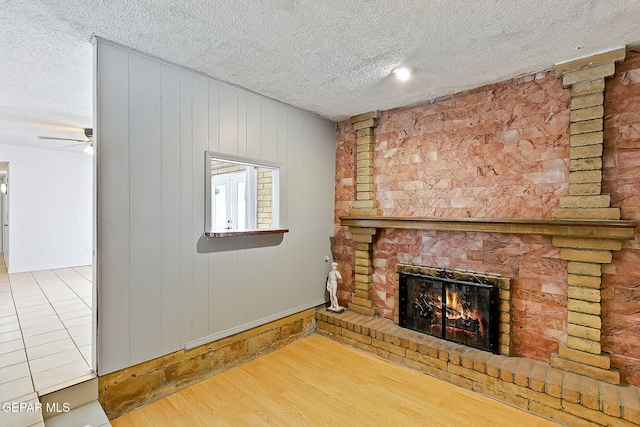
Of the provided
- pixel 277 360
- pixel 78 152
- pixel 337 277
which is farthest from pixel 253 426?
pixel 78 152

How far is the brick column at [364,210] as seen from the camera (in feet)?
12.4

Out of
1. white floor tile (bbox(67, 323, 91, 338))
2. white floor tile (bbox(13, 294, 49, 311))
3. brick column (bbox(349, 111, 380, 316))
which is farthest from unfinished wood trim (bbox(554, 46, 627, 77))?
white floor tile (bbox(13, 294, 49, 311))

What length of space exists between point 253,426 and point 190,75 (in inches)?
112

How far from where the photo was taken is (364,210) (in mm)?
3828

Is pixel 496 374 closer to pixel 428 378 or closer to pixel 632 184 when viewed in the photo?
pixel 428 378

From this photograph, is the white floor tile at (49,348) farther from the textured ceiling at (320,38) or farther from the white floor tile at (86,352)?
the textured ceiling at (320,38)

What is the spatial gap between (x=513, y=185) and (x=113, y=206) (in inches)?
132

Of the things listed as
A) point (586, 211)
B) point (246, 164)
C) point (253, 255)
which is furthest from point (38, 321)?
point (586, 211)

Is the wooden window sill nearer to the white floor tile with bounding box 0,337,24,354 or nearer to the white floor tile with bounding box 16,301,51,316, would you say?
the white floor tile with bounding box 0,337,24,354

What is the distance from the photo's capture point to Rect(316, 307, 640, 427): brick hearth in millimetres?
2162

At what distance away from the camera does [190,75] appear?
8.73 feet

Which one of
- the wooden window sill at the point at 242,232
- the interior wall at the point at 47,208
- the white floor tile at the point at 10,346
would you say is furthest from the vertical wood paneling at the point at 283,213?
the interior wall at the point at 47,208

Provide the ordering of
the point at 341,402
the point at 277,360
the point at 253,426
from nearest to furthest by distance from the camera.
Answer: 1. the point at 253,426
2. the point at 341,402
3. the point at 277,360

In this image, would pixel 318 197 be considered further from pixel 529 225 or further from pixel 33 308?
pixel 33 308
